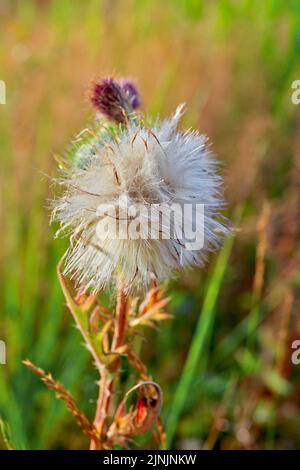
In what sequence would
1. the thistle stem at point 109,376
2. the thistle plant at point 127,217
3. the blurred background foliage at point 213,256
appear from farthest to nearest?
1. the blurred background foliage at point 213,256
2. the thistle stem at point 109,376
3. the thistle plant at point 127,217

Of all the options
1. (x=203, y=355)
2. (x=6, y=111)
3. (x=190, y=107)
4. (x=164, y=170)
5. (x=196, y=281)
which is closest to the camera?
(x=164, y=170)

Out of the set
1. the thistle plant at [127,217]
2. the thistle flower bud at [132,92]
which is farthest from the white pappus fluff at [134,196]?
the thistle flower bud at [132,92]

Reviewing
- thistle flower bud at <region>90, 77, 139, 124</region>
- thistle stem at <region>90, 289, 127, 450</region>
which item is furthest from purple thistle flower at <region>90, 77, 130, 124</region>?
thistle stem at <region>90, 289, 127, 450</region>

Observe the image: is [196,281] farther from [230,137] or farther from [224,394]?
[230,137]

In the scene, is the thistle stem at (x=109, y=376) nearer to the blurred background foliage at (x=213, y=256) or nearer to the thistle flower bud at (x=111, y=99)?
the blurred background foliage at (x=213, y=256)

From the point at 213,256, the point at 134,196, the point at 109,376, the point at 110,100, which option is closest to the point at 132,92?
the point at 110,100
